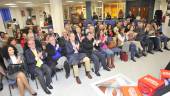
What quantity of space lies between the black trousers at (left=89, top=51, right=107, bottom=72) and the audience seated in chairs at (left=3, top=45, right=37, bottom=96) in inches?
60.8

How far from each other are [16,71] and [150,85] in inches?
101

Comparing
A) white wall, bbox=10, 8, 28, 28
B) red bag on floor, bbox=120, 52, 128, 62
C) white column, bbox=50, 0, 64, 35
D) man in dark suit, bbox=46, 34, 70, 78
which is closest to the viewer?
man in dark suit, bbox=46, 34, 70, 78

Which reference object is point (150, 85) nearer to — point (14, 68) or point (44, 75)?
point (44, 75)

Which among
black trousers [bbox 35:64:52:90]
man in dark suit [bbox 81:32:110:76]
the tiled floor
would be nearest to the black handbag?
black trousers [bbox 35:64:52:90]

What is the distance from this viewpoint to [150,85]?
2.50 meters

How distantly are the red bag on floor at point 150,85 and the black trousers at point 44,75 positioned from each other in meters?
1.88

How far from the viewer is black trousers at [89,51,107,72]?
11.7 feet

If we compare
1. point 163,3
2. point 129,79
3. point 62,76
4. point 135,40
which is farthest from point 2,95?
point 163,3

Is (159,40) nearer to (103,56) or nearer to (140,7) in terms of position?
(103,56)

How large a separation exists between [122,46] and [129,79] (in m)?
1.31

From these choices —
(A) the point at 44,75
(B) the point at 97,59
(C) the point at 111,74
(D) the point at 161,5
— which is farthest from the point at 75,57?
(D) the point at 161,5

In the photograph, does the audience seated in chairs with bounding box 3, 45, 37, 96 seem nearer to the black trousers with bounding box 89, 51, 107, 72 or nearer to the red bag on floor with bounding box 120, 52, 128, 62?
the black trousers with bounding box 89, 51, 107, 72

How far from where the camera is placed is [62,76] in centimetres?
364

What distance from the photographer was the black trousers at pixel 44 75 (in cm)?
291
